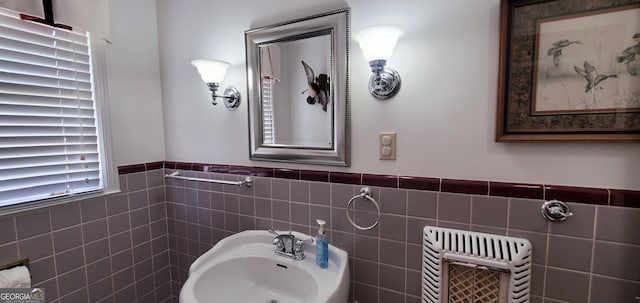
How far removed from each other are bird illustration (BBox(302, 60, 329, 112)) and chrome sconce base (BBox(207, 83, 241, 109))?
0.40m

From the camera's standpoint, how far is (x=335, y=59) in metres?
1.17

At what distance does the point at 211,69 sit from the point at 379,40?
33.0 inches

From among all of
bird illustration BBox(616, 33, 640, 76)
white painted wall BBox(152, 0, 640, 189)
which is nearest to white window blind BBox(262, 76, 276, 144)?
white painted wall BBox(152, 0, 640, 189)

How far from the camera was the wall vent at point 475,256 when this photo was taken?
2.80 feet

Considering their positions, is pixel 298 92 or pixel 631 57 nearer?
pixel 631 57

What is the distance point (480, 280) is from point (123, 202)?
1743mm

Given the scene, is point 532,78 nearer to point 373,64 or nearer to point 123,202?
point 373,64

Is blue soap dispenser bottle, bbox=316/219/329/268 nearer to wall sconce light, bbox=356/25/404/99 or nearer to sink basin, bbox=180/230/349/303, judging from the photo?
sink basin, bbox=180/230/349/303

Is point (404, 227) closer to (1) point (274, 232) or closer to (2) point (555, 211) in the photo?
(2) point (555, 211)

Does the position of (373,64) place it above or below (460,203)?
above

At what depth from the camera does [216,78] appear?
138cm

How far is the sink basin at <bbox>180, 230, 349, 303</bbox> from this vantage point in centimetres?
113

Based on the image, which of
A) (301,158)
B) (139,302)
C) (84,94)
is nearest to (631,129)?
(301,158)

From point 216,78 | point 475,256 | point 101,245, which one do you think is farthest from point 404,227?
point 101,245
